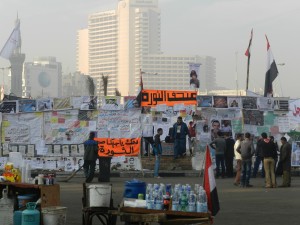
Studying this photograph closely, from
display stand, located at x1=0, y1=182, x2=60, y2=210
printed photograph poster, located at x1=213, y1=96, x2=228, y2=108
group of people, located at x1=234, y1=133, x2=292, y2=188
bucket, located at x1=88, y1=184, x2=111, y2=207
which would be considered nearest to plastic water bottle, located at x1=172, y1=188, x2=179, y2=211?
bucket, located at x1=88, y1=184, x2=111, y2=207

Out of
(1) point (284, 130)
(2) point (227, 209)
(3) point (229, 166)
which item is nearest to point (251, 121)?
(1) point (284, 130)

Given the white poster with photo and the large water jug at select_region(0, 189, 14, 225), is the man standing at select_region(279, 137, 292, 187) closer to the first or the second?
the white poster with photo

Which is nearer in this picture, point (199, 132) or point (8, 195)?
point (8, 195)

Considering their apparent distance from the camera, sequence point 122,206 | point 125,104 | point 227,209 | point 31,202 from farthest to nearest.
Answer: point 125,104
point 227,209
point 31,202
point 122,206

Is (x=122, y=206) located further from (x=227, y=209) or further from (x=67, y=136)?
(x=67, y=136)

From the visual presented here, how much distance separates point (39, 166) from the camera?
2786 centimetres

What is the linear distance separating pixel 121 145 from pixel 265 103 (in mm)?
6326

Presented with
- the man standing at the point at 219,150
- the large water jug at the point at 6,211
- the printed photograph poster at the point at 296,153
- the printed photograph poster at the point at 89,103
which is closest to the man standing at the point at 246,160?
the man standing at the point at 219,150

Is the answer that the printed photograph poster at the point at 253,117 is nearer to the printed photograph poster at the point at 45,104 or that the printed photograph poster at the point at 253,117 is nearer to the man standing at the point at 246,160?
the man standing at the point at 246,160

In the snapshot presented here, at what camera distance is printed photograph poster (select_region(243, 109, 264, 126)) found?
28.4 metres

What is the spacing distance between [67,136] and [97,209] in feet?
55.9

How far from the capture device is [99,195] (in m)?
11.0

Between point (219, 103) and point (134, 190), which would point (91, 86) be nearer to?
point (219, 103)

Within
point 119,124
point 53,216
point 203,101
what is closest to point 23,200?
point 53,216
